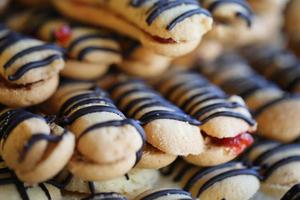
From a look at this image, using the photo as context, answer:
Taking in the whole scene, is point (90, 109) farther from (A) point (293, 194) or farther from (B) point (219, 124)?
(A) point (293, 194)

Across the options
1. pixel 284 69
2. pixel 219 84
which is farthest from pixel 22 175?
pixel 284 69

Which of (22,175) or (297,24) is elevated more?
(297,24)

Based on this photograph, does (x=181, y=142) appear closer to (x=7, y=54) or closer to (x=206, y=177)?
(x=206, y=177)

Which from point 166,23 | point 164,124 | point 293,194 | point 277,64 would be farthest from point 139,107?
point 277,64

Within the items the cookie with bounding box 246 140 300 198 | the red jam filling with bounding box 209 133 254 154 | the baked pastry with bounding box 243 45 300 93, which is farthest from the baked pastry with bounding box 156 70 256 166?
the baked pastry with bounding box 243 45 300 93

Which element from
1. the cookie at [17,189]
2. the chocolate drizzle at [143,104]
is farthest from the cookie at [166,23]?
the cookie at [17,189]

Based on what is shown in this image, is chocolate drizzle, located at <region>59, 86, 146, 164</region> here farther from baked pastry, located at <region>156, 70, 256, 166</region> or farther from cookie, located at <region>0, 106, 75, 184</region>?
baked pastry, located at <region>156, 70, 256, 166</region>

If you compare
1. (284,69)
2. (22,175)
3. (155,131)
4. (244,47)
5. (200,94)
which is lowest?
(22,175)
